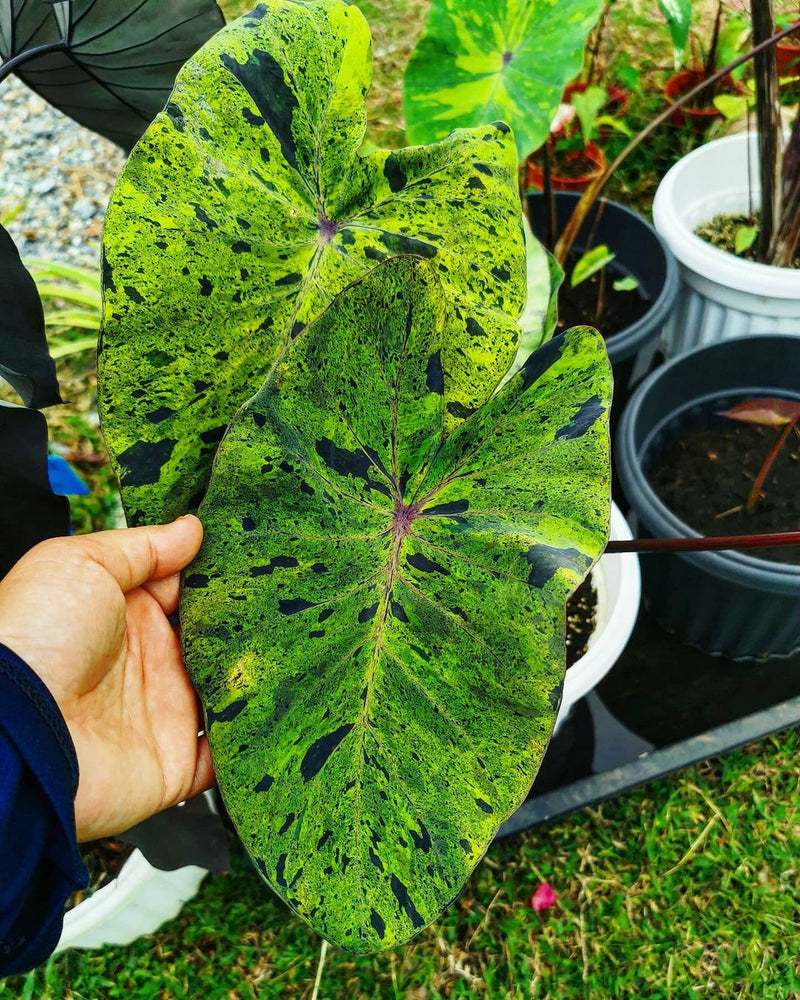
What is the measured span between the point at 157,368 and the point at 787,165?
1188 mm

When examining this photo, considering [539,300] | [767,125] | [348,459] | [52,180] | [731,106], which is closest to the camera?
[348,459]

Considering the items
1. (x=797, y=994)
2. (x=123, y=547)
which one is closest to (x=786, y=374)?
(x=797, y=994)

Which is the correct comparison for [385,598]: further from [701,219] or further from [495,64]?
[701,219]

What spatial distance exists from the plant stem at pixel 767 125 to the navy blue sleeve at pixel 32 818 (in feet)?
4.14

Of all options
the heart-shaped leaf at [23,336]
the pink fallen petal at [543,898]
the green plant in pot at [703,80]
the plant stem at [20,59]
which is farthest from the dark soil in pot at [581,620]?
the green plant in pot at [703,80]

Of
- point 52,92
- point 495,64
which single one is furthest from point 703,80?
point 52,92

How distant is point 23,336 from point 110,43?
13.7 inches

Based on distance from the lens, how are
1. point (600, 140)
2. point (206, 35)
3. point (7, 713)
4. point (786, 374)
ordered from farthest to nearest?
point (600, 140)
point (786, 374)
point (206, 35)
point (7, 713)

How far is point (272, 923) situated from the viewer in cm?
119

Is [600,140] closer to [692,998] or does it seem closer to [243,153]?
[243,153]

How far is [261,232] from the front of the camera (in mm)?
697

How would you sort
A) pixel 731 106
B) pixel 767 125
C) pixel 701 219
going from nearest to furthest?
pixel 767 125, pixel 701 219, pixel 731 106

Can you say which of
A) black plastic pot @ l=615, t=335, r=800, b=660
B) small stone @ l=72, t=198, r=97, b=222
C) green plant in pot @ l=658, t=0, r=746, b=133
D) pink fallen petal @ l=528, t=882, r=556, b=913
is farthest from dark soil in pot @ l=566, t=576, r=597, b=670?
small stone @ l=72, t=198, r=97, b=222

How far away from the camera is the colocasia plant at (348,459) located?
2.06 ft
